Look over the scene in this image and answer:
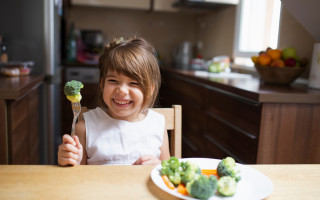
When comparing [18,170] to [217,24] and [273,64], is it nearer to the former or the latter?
[273,64]

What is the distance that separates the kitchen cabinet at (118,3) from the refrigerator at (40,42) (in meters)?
1.31

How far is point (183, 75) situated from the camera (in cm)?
258

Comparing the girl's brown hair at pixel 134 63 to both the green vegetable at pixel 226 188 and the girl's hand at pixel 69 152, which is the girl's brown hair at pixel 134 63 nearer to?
the girl's hand at pixel 69 152

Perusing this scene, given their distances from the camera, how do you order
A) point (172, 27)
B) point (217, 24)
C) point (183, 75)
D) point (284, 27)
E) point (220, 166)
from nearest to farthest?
point (220, 166) → point (284, 27) → point (183, 75) → point (217, 24) → point (172, 27)

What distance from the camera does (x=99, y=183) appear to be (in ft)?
2.06

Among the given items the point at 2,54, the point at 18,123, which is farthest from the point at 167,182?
the point at 2,54

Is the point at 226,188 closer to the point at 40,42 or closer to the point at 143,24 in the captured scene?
the point at 40,42

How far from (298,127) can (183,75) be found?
1274 millimetres

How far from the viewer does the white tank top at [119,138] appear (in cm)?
102

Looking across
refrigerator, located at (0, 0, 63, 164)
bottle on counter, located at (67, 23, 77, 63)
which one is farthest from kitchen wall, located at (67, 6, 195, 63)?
refrigerator, located at (0, 0, 63, 164)

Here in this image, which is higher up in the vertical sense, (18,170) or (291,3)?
(291,3)

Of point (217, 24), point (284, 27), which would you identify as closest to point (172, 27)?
point (217, 24)

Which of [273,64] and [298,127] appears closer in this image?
[298,127]

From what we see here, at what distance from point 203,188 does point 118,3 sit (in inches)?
134
